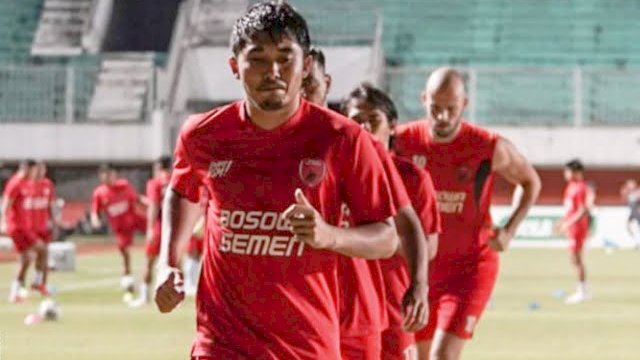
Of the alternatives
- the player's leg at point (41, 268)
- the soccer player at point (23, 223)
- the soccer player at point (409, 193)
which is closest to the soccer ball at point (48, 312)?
the player's leg at point (41, 268)

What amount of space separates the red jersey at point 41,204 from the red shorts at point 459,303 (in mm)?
16461

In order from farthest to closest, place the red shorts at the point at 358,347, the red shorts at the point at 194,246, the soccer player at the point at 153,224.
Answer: the red shorts at the point at 194,246
the soccer player at the point at 153,224
the red shorts at the point at 358,347

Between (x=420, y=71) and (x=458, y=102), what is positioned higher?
(x=458, y=102)

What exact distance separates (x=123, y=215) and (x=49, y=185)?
56.4 inches

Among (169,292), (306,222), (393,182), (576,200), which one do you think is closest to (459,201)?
(393,182)

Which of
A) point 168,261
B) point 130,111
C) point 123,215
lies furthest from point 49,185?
point 168,261

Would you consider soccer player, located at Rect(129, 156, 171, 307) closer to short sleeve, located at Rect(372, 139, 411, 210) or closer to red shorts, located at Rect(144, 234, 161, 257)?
red shorts, located at Rect(144, 234, 161, 257)

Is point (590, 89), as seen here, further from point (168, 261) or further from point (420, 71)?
point (168, 261)

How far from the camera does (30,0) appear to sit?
48531mm

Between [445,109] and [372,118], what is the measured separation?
1.64 meters

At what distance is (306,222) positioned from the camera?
17.2ft

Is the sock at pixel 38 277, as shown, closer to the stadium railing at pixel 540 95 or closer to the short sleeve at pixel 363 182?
the stadium railing at pixel 540 95

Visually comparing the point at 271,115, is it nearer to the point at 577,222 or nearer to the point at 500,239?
the point at 500,239

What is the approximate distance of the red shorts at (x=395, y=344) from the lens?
26.5ft
